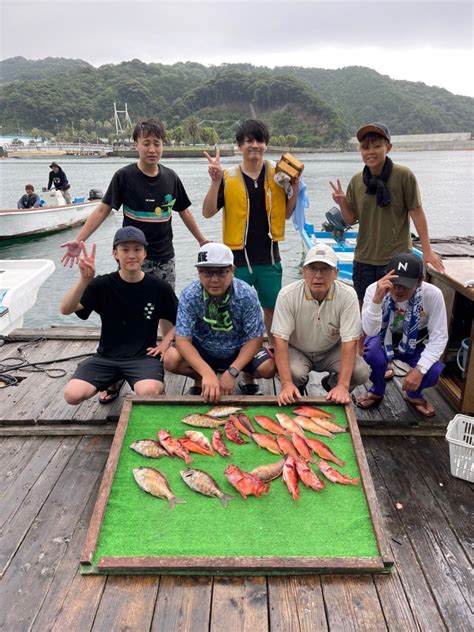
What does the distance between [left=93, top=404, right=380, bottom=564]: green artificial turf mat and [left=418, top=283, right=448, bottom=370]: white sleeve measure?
1.01 meters

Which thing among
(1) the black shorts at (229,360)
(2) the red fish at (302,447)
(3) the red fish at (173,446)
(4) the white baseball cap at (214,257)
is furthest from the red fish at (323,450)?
(4) the white baseball cap at (214,257)

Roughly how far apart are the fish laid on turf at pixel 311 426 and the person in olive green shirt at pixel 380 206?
1.48m

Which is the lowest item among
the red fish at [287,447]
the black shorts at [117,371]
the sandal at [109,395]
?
the sandal at [109,395]

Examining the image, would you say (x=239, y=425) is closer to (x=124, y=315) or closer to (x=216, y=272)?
(x=216, y=272)

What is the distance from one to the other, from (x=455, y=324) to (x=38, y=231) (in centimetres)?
1575

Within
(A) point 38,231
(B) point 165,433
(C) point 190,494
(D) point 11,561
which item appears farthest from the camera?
(A) point 38,231

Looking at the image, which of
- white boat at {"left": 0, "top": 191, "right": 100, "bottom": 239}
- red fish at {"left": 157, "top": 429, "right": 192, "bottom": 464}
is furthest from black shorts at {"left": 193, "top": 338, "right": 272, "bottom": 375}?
white boat at {"left": 0, "top": 191, "right": 100, "bottom": 239}

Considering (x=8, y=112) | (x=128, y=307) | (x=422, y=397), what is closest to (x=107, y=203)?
(x=128, y=307)

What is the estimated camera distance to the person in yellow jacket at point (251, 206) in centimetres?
364

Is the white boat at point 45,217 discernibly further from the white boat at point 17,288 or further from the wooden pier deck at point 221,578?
the wooden pier deck at point 221,578

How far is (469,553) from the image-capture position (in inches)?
92.5

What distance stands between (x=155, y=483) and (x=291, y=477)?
0.72m

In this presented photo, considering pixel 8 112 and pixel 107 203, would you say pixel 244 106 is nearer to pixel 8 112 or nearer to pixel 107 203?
pixel 8 112

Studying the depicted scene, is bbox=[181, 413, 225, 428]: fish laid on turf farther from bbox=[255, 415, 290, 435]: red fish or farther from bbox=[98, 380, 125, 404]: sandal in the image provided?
bbox=[98, 380, 125, 404]: sandal
